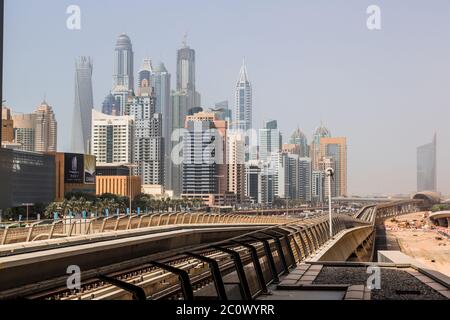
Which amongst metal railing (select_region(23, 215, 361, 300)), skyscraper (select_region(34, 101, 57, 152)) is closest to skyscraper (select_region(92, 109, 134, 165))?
skyscraper (select_region(34, 101, 57, 152))

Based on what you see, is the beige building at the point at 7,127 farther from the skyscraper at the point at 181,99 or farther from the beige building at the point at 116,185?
the skyscraper at the point at 181,99

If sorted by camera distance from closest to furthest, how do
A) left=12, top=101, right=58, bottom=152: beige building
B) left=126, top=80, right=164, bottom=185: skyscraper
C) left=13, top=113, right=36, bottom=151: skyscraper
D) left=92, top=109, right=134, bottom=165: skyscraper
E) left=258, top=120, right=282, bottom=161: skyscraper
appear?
left=258, top=120, right=282, bottom=161: skyscraper, left=92, top=109, right=134, bottom=165: skyscraper, left=126, top=80, right=164, bottom=185: skyscraper, left=12, top=101, right=58, bottom=152: beige building, left=13, top=113, right=36, bottom=151: skyscraper

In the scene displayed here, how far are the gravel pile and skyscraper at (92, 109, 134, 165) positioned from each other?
3976 cm

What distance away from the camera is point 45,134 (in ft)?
288

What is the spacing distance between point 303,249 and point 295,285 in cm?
750

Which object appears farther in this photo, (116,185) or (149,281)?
(116,185)

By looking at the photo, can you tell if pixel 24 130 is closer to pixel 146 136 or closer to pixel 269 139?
pixel 146 136

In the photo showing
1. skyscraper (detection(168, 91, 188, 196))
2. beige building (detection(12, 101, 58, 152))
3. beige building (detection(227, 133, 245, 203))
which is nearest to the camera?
skyscraper (detection(168, 91, 188, 196))

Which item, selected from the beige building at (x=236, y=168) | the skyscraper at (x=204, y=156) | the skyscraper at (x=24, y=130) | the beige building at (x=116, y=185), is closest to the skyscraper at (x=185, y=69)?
the skyscraper at (x=204, y=156)

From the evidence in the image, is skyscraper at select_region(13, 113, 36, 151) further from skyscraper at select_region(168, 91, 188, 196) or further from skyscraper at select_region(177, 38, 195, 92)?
skyscraper at select_region(177, 38, 195, 92)

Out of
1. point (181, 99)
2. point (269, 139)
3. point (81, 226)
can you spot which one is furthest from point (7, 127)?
point (81, 226)

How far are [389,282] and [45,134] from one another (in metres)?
81.7

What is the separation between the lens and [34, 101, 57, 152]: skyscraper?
80.1m
